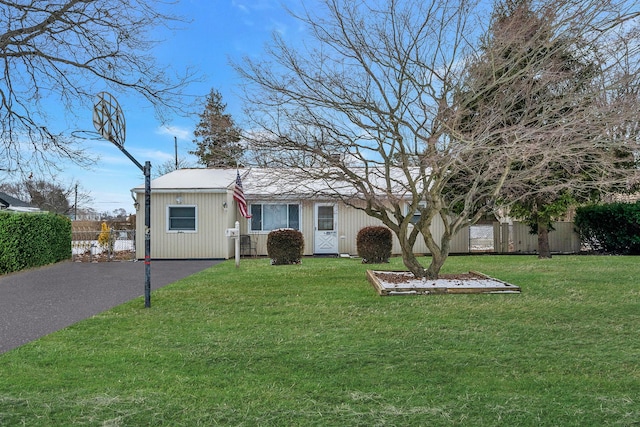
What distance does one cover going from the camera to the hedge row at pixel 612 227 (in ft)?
53.2

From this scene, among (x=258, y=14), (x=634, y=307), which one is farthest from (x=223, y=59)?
(x=634, y=307)

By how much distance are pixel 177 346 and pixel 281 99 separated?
499 centimetres

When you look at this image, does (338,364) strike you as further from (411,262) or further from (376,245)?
(376,245)

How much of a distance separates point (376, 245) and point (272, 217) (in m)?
4.97

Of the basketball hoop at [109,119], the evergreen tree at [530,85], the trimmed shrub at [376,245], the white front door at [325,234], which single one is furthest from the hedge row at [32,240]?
the evergreen tree at [530,85]

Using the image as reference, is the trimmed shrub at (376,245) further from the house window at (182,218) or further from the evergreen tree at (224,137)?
the house window at (182,218)

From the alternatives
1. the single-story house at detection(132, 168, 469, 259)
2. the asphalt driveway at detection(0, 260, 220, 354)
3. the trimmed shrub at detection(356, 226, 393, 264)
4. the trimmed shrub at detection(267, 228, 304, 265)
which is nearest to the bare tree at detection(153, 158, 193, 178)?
the single-story house at detection(132, 168, 469, 259)

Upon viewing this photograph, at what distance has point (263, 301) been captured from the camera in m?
7.16

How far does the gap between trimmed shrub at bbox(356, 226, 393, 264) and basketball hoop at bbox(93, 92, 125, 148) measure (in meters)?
7.97

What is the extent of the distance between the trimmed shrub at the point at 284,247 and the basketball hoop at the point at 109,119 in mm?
6760

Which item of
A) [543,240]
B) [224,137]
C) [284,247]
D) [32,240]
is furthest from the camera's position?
[543,240]

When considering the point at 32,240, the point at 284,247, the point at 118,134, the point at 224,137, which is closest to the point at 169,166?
the point at 32,240

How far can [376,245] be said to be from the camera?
43.4ft

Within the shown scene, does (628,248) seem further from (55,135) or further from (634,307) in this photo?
(55,135)
